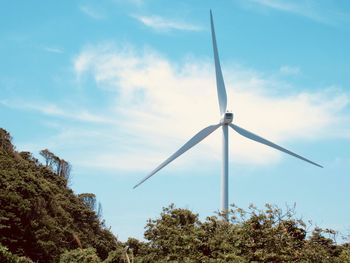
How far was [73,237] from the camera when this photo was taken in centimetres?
5550

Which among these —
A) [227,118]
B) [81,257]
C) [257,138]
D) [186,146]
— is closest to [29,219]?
[81,257]

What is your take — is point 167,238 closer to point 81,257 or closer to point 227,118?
point 81,257

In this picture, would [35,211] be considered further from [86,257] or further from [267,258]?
[267,258]

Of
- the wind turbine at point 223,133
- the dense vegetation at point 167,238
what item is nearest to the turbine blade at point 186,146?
the wind turbine at point 223,133

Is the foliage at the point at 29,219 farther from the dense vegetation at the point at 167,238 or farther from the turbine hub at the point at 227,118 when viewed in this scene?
the turbine hub at the point at 227,118

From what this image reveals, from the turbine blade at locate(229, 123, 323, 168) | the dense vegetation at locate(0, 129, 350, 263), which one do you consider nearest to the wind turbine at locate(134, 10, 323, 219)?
the turbine blade at locate(229, 123, 323, 168)

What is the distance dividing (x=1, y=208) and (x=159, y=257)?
41.2 feet

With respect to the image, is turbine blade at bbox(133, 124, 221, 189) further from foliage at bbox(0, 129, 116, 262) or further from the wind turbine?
foliage at bbox(0, 129, 116, 262)

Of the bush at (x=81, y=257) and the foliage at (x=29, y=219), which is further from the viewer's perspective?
the foliage at (x=29, y=219)

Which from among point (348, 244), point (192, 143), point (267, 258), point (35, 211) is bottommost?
point (267, 258)

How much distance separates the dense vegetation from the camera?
2758 cm

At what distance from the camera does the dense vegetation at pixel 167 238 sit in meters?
27.6

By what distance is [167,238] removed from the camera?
33062 mm

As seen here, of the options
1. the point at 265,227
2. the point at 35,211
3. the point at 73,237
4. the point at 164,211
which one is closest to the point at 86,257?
the point at 164,211
